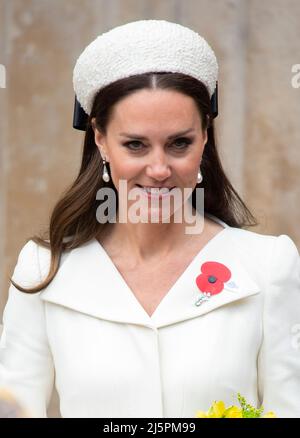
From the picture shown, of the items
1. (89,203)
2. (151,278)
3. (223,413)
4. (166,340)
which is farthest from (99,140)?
(223,413)

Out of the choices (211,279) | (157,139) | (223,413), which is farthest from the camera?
(211,279)

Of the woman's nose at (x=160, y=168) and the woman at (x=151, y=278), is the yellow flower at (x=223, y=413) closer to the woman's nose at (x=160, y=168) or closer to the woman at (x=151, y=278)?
the woman at (x=151, y=278)

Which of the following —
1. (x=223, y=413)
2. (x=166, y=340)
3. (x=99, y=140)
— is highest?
(x=99, y=140)

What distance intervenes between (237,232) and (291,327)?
252mm

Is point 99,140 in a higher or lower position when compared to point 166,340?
higher

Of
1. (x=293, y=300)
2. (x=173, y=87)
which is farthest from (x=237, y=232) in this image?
(x=173, y=87)

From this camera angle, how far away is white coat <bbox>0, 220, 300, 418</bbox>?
230cm

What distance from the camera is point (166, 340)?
7.68 ft

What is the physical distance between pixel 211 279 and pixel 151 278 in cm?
12

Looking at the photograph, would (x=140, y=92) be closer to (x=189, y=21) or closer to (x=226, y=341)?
(x=226, y=341)

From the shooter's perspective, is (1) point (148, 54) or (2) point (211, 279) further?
(2) point (211, 279)

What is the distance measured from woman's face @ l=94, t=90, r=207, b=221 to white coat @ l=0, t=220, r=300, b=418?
0.73 ft

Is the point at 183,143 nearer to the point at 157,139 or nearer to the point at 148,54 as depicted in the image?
the point at 157,139

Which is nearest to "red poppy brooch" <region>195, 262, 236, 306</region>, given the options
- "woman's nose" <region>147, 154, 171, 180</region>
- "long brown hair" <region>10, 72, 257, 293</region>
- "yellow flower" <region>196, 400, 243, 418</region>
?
"long brown hair" <region>10, 72, 257, 293</region>
